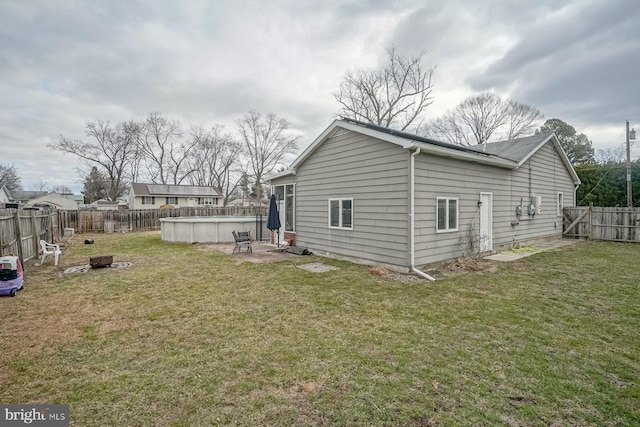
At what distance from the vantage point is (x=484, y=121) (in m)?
27.2

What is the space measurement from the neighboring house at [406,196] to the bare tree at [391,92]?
13.0m

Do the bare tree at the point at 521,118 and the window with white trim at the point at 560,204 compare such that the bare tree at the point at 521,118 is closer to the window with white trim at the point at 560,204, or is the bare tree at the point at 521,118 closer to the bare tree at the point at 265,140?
the window with white trim at the point at 560,204

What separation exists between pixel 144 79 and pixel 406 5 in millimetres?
12517

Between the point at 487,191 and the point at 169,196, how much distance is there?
120 ft

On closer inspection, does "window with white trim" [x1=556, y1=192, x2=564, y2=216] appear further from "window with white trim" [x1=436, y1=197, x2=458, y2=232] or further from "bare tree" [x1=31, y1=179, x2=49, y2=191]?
"bare tree" [x1=31, y1=179, x2=49, y2=191]

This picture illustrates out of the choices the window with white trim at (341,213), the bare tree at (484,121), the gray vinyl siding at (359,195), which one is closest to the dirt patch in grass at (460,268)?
the gray vinyl siding at (359,195)

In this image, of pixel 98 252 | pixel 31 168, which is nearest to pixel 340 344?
pixel 98 252

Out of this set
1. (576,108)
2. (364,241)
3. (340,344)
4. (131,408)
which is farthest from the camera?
(576,108)

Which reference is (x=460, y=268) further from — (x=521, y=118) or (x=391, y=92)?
(x=521, y=118)

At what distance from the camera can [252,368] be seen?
9.64 ft

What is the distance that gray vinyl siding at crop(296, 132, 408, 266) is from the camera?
7.20 m

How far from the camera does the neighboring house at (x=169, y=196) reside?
35562 millimetres

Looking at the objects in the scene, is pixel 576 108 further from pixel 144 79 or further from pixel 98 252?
pixel 98 252

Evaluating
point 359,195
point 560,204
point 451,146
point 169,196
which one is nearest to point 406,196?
point 359,195
